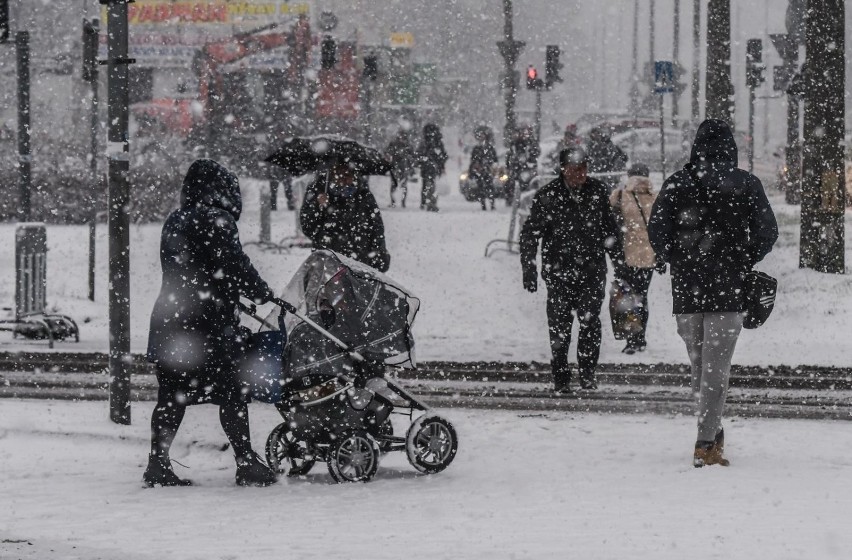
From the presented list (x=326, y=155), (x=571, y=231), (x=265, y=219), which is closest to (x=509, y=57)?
(x=265, y=219)

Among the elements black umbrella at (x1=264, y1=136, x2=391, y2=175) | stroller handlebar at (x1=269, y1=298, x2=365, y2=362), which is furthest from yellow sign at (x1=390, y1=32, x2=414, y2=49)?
stroller handlebar at (x1=269, y1=298, x2=365, y2=362)

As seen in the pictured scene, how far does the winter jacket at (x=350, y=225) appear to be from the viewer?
1032cm

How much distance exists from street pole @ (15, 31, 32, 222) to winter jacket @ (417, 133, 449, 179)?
52.0ft

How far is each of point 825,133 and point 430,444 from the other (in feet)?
36.4

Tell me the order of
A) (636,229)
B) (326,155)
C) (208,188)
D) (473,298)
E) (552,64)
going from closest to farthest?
1. (208,188)
2. (326,155)
3. (636,229)
4. (473,298)
5. (552,64)

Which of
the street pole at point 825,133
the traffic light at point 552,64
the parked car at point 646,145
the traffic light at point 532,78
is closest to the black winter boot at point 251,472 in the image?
the street pole at point 825,133

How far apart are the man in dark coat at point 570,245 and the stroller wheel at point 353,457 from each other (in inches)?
132

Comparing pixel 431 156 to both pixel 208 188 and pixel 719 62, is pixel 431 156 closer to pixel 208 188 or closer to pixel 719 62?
pixel 719 62

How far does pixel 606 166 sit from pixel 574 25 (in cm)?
6962

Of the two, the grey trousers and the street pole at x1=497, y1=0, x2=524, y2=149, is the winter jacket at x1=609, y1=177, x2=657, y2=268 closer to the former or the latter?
the grey trousers

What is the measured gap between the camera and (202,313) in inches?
304

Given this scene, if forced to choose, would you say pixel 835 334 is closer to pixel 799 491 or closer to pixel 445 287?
pixel 445 287

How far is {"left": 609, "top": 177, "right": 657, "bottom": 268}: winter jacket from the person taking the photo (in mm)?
13695

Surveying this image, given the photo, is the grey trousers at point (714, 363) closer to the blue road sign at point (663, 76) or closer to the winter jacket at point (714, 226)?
the winter jacket at point (714, 226)
